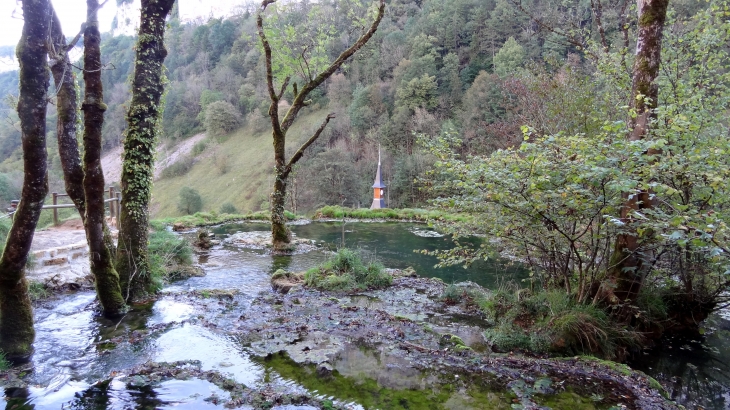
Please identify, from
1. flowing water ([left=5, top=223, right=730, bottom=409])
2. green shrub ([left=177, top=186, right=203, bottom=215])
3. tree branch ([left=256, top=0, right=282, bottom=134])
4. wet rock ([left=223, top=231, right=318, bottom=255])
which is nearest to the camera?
flowing water ([left=5, top=223, right=730, bottom=409])

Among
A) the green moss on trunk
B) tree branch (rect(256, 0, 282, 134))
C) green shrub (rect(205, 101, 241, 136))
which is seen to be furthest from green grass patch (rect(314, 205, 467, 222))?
green shrub (rect(205, 101, 241, 136))

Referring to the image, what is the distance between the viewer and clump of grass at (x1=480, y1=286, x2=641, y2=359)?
5.48 metres

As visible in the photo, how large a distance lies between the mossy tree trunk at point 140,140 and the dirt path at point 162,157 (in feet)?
168

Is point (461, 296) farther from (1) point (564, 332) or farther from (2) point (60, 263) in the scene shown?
(2) point (60, 263)

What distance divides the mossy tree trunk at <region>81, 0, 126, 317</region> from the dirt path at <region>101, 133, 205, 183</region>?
5224 centimetres

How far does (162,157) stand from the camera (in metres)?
54.1

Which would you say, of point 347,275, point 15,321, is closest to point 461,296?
point 347,275

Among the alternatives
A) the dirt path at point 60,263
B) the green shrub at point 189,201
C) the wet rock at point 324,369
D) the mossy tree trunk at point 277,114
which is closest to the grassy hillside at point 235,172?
the green shrub at point 189,201

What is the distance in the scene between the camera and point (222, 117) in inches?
2192

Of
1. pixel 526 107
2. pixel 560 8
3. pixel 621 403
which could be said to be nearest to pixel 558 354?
pixel 621 403

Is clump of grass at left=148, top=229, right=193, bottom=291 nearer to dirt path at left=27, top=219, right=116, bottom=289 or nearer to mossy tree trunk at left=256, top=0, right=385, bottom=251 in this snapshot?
dirt path at left=27, top=219, right=116, bottom=289

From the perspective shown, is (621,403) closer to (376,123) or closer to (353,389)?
(353,389)

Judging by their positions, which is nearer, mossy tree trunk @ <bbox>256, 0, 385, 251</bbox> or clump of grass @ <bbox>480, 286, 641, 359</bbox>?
clump of grass @ <bbox>480, 286, 641, 359</bbox>

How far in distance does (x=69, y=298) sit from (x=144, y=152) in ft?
10.2
